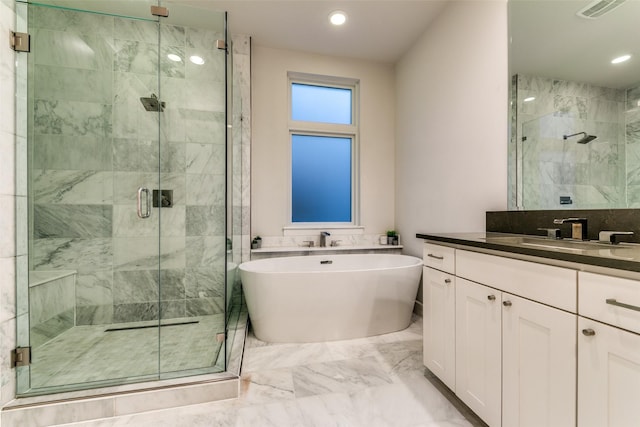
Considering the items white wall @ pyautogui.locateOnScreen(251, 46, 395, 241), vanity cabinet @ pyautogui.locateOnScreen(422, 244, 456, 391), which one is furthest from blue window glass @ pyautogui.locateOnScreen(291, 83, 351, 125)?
vanity cabinet @ pyautogui.locateOnScreen(422, 244, 456, 391)

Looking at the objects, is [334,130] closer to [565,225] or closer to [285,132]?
[285,132]

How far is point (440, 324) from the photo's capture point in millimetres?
1494

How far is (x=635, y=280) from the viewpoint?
712 millimetres

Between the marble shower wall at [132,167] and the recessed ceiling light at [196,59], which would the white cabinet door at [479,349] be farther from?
the recessed ceiling light at [196,59]

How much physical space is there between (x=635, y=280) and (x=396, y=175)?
268 centimetres

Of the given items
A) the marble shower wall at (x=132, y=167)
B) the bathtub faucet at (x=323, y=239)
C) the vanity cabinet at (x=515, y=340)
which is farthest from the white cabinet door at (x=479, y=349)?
the bathtub faucet at (x=323, y=239)

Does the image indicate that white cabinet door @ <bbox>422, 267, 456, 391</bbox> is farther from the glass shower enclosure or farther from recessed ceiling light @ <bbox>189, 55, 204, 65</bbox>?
recessed ceiling light @ <bbox>189, 55, 204, 65</bbox>

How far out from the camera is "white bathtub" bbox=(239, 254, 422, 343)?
2.06 meters

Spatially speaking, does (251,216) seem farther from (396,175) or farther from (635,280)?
(635,280)

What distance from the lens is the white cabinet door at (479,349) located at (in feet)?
3.72

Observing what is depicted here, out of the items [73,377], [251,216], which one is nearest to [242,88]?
[251,216]

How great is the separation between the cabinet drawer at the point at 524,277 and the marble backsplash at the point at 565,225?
0.53 m

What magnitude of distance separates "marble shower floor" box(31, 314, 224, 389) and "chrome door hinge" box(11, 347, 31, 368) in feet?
0.22

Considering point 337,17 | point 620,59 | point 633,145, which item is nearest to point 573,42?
point 620,59
